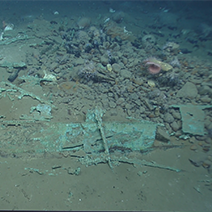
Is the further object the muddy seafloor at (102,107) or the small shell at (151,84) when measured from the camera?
the small shell at (151,84)

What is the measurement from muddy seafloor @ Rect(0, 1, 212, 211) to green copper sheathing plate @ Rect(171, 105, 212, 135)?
10cm

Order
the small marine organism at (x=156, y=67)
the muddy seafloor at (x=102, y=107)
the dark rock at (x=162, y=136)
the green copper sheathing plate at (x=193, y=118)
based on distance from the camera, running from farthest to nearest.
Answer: the small marine organism at (x=156, y=67) → the green copper sheathing plate at (x=193, y=118) → the dark rock at (x=162, y=136) → the muddy seafloor at (x=102, y=107)

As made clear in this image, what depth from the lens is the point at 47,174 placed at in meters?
2.60

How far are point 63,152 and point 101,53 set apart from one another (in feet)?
13.8

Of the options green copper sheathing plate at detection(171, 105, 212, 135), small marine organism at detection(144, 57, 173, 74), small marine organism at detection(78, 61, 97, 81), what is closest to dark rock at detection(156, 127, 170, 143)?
green copper sheathing plate at detection(171, 105, 212, 135)

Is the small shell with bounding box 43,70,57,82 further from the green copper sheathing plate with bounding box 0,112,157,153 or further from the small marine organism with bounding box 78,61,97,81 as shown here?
the green copper sheathing plate with bounding box 0,112,157,153

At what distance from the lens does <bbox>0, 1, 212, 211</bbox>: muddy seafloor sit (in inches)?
94.6

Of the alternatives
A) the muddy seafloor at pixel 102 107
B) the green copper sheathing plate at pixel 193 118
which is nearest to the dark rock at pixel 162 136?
the muddy seafloor at pixel 102 107

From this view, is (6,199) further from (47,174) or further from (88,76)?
(88,76)

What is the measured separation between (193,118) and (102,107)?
2380 mm

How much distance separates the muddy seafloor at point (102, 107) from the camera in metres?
2.40

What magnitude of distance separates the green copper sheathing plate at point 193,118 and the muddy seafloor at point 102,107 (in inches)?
4.0

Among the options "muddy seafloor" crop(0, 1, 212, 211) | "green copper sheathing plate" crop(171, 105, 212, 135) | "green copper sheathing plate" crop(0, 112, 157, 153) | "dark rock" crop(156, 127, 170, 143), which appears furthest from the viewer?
"green copper sheathing plate" crop(171, 105, 212, 135)

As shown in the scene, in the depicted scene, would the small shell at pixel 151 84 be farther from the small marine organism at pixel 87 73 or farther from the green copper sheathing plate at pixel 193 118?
the small marine organism at pixel 87 73
